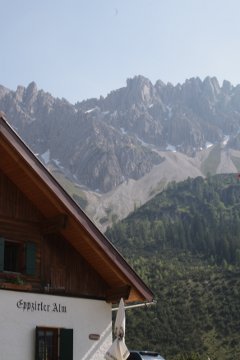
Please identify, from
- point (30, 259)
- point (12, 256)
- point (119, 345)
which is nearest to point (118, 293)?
point (119, 345)

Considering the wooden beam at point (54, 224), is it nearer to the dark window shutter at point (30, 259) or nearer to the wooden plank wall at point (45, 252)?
the wooden plank wall at point (45, 252)

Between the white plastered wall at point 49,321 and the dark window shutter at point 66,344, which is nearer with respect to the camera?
the white plastered wall at point 49,321

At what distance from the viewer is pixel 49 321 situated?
47.7 feet

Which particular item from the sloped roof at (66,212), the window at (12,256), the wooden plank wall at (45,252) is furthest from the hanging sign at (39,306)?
the sloped roof at (66,212)

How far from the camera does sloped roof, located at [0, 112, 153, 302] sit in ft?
46.1

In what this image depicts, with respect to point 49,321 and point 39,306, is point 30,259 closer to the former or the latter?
point 39,306

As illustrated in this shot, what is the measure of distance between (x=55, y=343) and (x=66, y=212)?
313 cm

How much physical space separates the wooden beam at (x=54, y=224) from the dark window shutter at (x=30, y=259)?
1.84 ft

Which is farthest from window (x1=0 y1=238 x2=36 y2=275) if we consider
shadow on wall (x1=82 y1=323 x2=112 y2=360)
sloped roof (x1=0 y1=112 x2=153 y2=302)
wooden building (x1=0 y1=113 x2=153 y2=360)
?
shadow on wall (x1=82 y1=323 x2=112 y2=360)

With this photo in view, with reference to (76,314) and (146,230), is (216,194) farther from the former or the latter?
(76,314)

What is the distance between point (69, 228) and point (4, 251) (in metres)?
1.68

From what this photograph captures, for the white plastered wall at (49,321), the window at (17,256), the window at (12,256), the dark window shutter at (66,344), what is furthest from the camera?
the window at (12,256)

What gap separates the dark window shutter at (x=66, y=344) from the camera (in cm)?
1447

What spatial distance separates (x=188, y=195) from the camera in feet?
566
